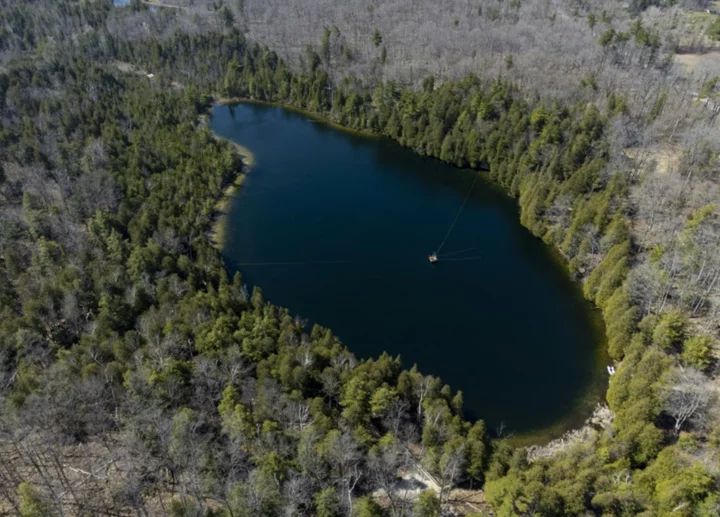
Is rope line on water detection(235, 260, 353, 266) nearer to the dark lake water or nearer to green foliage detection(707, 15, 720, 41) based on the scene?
the dark lake water

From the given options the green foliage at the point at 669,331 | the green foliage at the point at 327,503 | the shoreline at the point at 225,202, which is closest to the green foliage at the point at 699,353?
the green foliage at the point at 669,331

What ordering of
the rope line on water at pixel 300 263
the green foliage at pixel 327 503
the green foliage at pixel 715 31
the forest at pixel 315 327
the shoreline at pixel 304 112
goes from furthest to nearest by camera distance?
the green foliage at pixel 715 31 < the shoreline at pixel 304 112 < the rope line on water at pixel 300 263 < the forest at pixel 315 327 < the green foliage at pixel 327 503

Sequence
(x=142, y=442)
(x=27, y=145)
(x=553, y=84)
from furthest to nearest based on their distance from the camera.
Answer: (x=553, y=84)
(x=27, y=145)
(x=142, y=442)

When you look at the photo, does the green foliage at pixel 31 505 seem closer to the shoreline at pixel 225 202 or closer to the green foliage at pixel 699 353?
the shoreline at pixel 225 202

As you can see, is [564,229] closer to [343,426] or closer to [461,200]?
[461,200]

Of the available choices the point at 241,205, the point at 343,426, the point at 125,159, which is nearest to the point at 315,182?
the point at 241,205

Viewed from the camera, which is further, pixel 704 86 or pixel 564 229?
pixel 704 86
